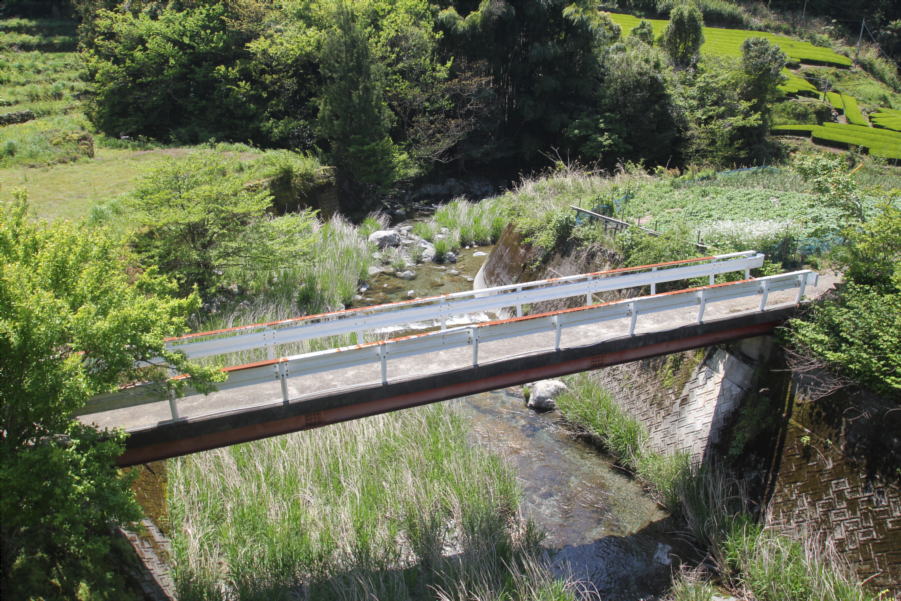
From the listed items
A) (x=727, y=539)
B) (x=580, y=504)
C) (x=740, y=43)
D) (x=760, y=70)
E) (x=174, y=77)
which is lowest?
(x=580, y=504)

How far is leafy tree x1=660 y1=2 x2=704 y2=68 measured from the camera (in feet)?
109

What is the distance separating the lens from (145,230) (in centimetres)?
1477

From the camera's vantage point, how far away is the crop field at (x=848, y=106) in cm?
3475

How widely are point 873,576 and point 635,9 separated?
58123 millimetres

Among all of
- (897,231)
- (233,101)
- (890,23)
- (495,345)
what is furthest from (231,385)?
(890,23)

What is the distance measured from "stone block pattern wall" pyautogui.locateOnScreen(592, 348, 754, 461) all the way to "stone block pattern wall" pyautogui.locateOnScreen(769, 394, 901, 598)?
123 cm

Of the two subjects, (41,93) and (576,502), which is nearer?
(576,502)

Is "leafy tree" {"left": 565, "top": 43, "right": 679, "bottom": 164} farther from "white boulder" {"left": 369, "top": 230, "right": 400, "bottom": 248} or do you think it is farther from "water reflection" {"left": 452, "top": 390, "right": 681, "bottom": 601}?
"water reflection" {"left": 452, "top": 390, "right": 681, "bottom": 601}

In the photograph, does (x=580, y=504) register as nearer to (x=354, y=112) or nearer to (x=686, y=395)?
(x=686, y=395)

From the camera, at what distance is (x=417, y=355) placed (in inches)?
346

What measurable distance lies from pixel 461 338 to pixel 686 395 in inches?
212

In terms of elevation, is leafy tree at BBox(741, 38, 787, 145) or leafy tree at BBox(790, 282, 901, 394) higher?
leafy tree at BBox(741, 38, 787, 145)

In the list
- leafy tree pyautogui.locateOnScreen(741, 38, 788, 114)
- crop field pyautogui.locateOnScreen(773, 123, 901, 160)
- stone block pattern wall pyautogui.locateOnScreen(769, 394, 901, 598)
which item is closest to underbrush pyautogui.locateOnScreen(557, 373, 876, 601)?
stone block pattern wall pyautogui.locateOnScreen(769, 394, 901, 598)

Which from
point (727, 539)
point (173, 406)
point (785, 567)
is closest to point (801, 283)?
point (727, 539)
